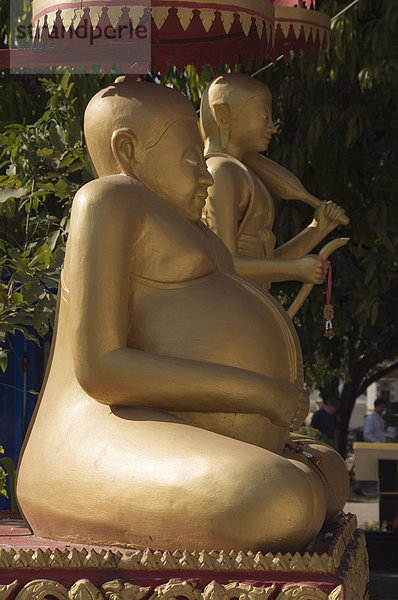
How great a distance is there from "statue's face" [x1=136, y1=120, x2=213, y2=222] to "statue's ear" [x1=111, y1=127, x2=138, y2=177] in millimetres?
34

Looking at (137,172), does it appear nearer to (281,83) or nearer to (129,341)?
(129,341)

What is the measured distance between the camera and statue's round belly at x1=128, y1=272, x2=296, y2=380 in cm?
324

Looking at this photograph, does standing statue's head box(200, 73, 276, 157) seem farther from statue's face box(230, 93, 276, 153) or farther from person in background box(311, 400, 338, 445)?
person in background box(311, 400, 338, 445)

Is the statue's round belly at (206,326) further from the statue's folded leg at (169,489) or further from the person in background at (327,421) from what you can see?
the person in background at (327,421)

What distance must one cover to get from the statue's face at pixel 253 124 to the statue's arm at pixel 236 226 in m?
0.20

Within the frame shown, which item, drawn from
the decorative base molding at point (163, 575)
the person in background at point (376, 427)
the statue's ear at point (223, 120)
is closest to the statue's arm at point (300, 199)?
the statue's ear at point (223, 120)

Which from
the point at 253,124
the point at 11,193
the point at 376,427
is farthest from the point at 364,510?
the point at 253,124

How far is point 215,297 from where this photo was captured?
3.31 meters

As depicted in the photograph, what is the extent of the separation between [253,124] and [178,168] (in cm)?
148

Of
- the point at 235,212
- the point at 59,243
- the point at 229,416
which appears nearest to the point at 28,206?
the point at 59,243

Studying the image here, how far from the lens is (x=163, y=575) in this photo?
2.75 m

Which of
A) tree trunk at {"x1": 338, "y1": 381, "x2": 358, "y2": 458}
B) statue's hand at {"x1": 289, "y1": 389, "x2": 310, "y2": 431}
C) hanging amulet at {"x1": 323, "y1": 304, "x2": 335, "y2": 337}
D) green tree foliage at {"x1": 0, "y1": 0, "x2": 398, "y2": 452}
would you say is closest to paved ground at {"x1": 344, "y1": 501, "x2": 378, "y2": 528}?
tree trunk at {"x1": 338, "y1": 381, "x2": 358, "y2": 458}

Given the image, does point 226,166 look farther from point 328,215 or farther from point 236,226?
point 328,215

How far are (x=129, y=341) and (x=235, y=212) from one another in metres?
1.51
